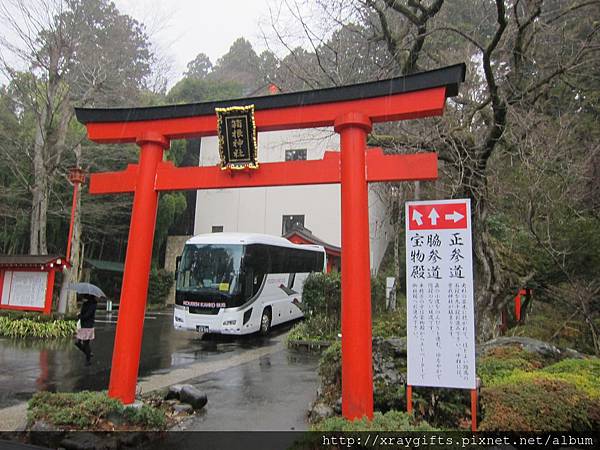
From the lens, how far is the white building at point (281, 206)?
78.4 ft

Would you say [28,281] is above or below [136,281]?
below

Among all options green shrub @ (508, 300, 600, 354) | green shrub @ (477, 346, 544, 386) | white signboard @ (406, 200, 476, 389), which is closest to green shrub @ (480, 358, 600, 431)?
white signboard @ (406, 200, 476, 389)

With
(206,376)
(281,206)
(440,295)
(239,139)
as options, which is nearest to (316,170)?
(239,139)

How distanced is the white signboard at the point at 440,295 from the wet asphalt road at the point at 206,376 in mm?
2132

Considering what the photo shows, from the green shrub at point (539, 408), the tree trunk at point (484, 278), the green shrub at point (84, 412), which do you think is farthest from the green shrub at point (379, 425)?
the tree trunk at point (484, 278)

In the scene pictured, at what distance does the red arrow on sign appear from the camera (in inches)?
207

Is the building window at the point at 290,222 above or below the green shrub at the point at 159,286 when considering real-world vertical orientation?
above

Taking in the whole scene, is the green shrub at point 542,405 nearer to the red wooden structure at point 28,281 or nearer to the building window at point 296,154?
the red wooden structure at point 28,281

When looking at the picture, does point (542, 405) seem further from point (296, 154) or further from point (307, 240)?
point (296, 154)

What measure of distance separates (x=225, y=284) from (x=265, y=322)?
9.12 feet

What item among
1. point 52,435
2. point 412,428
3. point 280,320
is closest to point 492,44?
point 412,428

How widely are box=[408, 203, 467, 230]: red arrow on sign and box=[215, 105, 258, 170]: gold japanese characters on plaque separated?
91.8 inches

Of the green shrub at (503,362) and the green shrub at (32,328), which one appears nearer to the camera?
the green shrub at (503,362)

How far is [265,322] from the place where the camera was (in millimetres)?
14625
